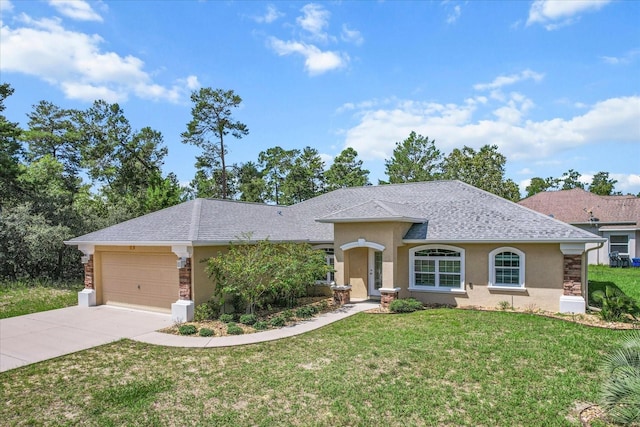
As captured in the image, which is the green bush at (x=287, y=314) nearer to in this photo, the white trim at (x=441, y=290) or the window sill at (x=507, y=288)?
the white trim at (x=441, y=290)

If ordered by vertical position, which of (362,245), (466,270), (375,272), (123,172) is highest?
(123,172)

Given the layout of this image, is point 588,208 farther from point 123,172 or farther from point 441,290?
point 123,172

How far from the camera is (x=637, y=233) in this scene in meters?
28.4

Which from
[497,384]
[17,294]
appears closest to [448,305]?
[497,384]

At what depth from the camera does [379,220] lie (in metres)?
15.1

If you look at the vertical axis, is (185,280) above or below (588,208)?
below

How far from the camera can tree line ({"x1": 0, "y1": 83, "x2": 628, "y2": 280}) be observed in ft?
70.7

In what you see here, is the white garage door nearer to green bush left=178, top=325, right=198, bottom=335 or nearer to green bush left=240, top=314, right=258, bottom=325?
green bush left=178, top=325, right=198, bottom=335

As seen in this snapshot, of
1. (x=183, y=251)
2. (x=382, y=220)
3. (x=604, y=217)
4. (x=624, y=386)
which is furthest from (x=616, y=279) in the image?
(x=183, y=251)

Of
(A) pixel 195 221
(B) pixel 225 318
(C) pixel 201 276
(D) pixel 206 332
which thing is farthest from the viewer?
(A) pixel 195 221

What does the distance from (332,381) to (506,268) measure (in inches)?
398

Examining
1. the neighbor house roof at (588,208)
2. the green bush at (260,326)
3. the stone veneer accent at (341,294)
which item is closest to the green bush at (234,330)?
the green bush at (260,326)

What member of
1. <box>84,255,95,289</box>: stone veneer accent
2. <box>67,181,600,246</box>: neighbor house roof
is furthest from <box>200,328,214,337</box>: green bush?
<box>84,255,95,289</box>: stone veneer accent

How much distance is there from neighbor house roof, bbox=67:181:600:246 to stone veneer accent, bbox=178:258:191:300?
94cm
